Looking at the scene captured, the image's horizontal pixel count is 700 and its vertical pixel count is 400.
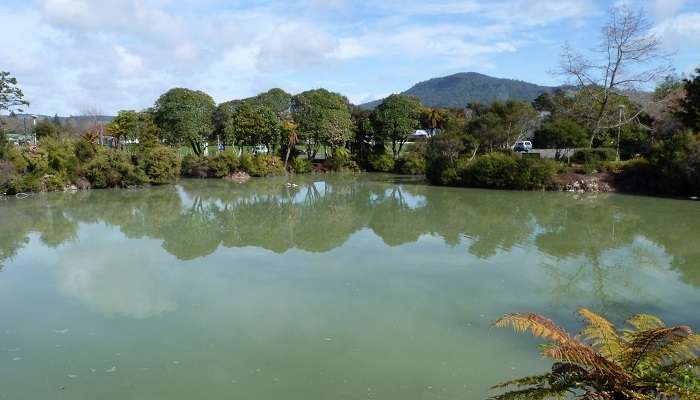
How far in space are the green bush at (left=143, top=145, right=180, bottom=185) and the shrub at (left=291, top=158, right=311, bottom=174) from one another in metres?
9.03

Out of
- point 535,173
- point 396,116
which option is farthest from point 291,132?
point 535,173

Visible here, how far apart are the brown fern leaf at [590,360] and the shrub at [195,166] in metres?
29.7

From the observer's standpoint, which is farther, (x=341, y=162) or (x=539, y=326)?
(x=341, y=162)

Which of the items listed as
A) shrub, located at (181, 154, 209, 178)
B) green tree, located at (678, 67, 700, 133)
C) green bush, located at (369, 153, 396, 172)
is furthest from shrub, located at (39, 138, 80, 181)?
green tree, located at (678, 67, 700, 133)

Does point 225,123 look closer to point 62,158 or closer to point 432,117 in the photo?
point 62,158

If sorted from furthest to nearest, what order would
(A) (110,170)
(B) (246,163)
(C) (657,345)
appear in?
(B) (246,163)
(A) (110,170)
(C) (657,345)

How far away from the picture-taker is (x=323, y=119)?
34.1 meters

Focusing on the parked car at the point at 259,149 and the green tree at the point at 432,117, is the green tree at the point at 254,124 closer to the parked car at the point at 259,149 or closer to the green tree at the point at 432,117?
the parked car at the point at 259,149

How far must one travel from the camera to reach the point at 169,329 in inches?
282

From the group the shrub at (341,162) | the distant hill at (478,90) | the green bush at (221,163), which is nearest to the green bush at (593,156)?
the shrub at (341,162)

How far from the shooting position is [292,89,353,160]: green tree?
3403 centimetres

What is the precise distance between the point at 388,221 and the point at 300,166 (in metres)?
18.9

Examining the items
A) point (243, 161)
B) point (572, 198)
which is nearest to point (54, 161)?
point (243, 161)

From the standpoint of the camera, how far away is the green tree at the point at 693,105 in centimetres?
2159
